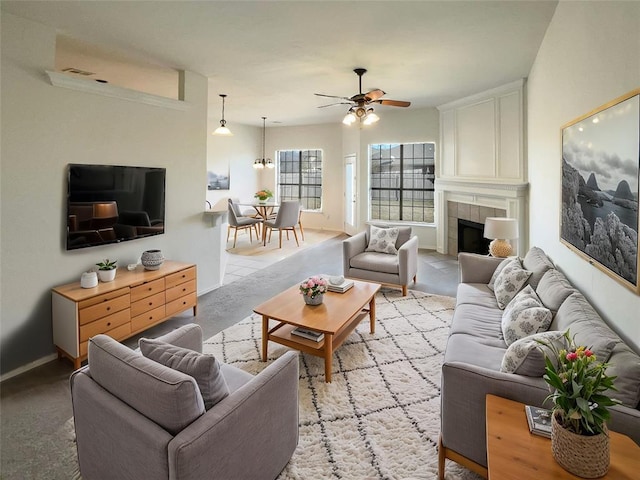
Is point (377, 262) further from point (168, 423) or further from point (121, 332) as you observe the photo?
point (168, 423)

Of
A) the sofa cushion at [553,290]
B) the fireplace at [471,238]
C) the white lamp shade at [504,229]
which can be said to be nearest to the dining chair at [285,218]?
the fireplace at [471,238]

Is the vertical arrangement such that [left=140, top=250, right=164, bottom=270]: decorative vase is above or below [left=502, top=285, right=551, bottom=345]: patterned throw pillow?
above

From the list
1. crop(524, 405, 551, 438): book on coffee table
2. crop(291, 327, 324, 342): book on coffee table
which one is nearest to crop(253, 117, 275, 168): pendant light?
crop(291, 327, 324, 342): book on coffee table

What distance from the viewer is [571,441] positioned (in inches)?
45.8

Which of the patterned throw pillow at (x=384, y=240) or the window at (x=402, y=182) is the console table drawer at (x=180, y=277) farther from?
the window at (x=402, y=182)

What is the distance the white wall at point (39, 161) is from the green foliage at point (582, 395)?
3565 mm

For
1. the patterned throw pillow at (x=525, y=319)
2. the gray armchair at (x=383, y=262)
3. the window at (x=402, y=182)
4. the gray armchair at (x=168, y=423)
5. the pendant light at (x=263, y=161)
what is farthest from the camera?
the pendant light at (x=263, y=161)

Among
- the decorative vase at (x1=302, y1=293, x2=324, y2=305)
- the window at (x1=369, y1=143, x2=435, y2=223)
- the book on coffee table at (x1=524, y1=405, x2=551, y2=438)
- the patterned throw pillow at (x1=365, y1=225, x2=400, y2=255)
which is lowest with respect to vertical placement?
the book on coffee table at (x1=524, y1=405, x2=551, y2=438)

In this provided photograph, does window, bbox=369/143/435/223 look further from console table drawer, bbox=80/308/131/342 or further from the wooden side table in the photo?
the wooden side table

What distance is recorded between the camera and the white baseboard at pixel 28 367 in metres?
2.73

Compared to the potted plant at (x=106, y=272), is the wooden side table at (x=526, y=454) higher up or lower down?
lower down

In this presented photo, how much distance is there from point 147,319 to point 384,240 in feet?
10.1

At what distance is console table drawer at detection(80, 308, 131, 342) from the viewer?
9.13ft

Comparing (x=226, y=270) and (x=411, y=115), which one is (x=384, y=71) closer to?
(x=411, y=115)
